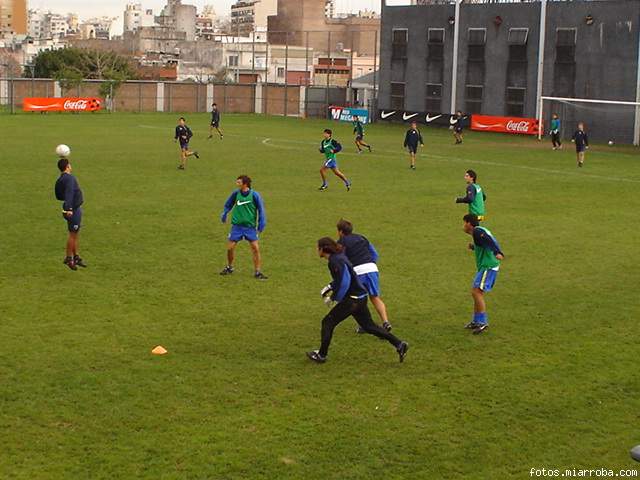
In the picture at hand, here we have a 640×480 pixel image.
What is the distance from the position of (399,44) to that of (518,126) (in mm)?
15386

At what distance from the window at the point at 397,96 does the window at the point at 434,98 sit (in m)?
2.93

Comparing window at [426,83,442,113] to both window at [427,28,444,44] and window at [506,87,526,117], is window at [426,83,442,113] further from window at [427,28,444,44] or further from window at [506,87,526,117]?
window at [506,87,526,117]

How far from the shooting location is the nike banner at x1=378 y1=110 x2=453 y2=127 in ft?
223

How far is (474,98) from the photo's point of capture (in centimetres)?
6650

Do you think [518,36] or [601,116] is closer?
[601,116]

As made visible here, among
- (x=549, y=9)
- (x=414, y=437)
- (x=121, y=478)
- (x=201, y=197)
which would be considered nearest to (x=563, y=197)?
(x=201, y=197)

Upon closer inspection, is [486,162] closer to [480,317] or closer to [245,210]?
[245,210]

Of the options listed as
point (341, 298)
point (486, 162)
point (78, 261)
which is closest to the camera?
point (341, 298)

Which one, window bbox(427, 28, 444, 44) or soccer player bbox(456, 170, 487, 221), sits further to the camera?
window bbox(427, 28, 444, 44)

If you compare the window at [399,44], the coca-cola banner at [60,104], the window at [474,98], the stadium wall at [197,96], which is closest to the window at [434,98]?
the window at [474,98]

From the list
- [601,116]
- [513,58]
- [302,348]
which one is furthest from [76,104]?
[302,348]

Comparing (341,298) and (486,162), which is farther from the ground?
(486,162)

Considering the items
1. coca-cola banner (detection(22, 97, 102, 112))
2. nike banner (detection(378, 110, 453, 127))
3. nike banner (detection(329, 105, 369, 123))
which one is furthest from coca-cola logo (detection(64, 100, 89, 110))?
nike banner (detection(378, 110, 453, 127))

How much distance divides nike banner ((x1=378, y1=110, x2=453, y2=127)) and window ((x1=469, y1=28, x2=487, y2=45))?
5220 mm
